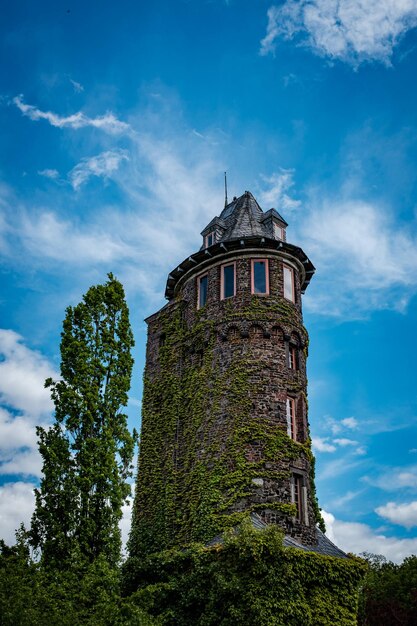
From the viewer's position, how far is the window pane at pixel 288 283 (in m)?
31.4

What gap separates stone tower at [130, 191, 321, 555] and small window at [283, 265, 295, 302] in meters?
0.09

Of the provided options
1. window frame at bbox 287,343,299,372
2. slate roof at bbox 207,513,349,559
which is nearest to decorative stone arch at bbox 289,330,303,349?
window frame at bbox 287,343,299,372

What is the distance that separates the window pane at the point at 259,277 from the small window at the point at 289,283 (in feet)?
3.86

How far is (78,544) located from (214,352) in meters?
11.2

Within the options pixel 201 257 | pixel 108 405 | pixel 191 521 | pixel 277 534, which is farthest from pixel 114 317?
pixel 277 534

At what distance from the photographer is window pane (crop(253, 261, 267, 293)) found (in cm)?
3082

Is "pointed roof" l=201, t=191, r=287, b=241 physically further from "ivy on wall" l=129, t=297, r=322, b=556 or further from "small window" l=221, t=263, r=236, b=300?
"ivy on wall" l=129, t=297, r=322, b=556

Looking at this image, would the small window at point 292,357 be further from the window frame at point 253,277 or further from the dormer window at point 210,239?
the dormer window at point 210,239

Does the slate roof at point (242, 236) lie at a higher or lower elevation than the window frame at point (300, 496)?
higher

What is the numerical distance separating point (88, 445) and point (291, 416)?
30.7 ft

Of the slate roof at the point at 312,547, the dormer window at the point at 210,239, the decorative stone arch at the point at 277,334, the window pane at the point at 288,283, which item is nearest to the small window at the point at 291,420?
the decorative stone arch at the point at 277,334

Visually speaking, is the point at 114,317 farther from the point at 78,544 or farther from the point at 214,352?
the point at 78,544

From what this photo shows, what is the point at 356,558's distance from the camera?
26.3 meters

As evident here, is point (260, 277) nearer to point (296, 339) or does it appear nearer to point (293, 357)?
point (296, 339)
